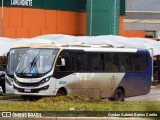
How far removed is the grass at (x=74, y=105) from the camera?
12534mm

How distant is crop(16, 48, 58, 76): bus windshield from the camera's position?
68.1 ft

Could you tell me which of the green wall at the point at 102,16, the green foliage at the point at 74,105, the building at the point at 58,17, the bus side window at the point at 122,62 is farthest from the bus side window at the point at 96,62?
the green wall at the point at 102,16

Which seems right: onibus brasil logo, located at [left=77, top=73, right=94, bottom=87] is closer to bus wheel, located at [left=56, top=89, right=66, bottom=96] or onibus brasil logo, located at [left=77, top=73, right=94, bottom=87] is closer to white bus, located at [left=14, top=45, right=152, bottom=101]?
white bus, located at [left=14, top=45, right=152, bottom=101]

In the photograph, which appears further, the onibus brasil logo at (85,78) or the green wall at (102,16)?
the green wall at (102,16)

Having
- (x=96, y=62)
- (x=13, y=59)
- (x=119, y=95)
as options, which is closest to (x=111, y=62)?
(x=96, y=62)

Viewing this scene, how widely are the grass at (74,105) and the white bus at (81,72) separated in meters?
1.51

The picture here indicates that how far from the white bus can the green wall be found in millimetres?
17503

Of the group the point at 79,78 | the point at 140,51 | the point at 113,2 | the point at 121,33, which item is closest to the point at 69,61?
the point at 79,78

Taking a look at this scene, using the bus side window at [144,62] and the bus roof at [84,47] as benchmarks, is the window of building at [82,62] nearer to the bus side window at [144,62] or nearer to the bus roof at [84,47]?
the bus roof at [84,47]

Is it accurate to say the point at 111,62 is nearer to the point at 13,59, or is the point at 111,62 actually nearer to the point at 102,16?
the point at 13,59

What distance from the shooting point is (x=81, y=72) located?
860 inches

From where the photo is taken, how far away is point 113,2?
137ft

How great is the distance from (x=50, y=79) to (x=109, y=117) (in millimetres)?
9018

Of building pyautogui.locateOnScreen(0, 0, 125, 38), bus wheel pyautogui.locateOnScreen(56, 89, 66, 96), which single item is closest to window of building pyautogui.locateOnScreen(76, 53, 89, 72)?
bus wheel pyautogui.locateOnScreen(56, 89, 66, 96)
